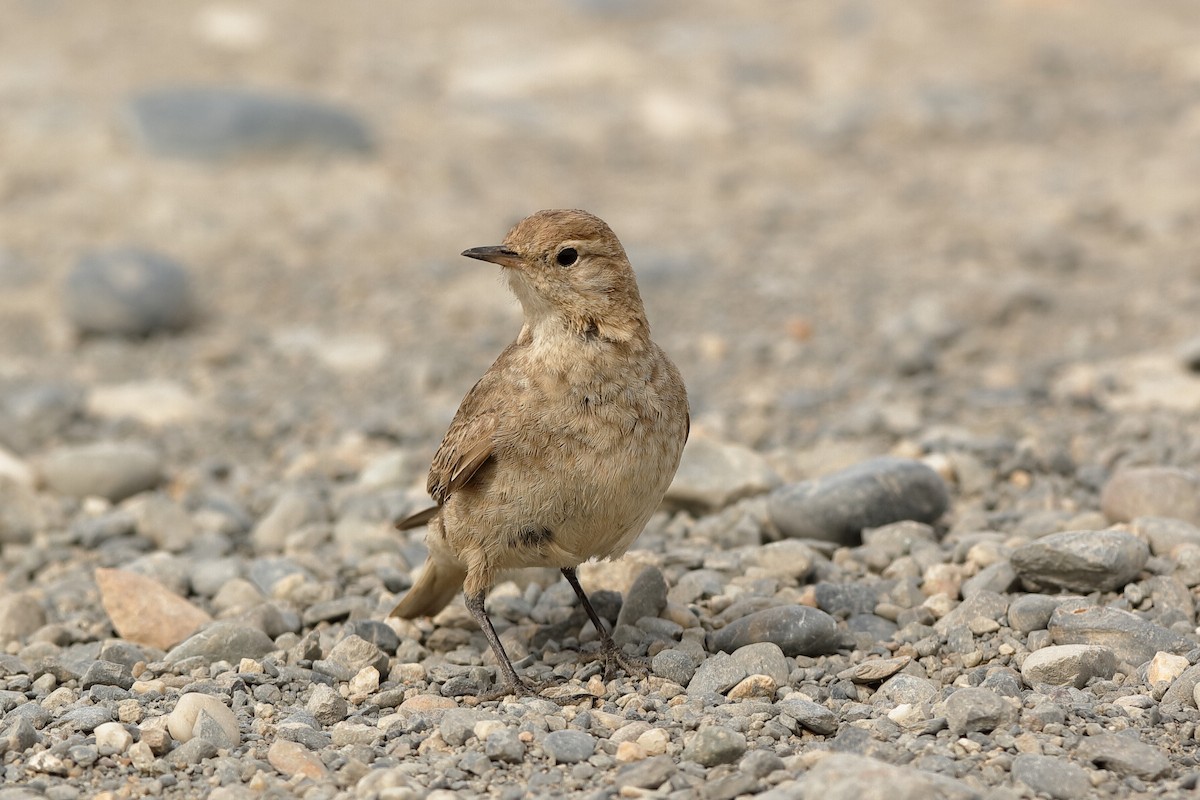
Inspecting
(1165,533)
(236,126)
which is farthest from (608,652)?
(236,126)

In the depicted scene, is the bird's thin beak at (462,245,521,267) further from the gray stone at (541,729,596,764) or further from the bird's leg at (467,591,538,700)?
the gray stone at (541,729,596,764)

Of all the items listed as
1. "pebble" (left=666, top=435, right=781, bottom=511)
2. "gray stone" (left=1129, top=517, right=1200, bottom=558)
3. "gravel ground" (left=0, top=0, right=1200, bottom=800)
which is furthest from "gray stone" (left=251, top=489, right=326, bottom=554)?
"gray stone" (left=1129, top=517, right=1200, bottom=558)

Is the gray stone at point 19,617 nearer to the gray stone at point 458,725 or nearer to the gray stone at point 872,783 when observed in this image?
the gray stone at point 458,725

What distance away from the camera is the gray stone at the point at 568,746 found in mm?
4699

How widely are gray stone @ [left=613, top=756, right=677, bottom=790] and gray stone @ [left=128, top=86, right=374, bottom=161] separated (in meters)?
9.82

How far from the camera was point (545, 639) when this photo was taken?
6211mm

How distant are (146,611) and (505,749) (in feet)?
7.25

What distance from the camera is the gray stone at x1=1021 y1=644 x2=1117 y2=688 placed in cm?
509

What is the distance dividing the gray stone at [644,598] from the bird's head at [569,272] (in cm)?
114

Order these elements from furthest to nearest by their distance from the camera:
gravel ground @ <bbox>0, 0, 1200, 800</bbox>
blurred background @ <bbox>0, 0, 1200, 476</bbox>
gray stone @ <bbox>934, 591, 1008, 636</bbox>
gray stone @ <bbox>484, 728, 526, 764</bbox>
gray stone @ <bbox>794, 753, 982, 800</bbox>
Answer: blurred background @ <bbox>0, 0, 1200, 476</bbox>
gray stone @ <bbox>934, 591, 1008, 636</bbox>
gravel ground @ <bbox>0, 0, 1200, 800</bbox>
gray stone @ <bbox>484, 728, 526, 764</bbox>
gray stone @ <bbox>794, 753, 982, 800</bbox>

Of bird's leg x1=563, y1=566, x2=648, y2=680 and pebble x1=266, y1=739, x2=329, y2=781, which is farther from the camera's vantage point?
bird's leg x1=563, y1=566, x2=648, y2=680

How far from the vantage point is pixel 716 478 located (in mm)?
7402

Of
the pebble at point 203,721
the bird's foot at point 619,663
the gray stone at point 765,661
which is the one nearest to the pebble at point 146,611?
the pebble at point 203,721

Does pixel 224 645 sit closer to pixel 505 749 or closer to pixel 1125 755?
pixel 505 749
